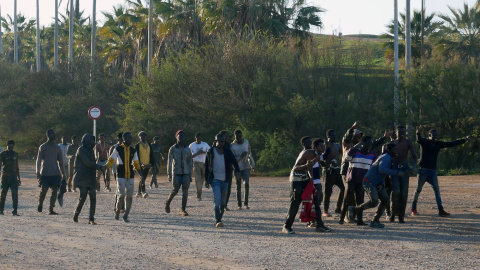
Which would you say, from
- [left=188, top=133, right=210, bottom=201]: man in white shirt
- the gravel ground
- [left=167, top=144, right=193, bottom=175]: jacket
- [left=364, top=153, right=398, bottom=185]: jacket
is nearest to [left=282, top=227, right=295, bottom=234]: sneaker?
the gravel ground

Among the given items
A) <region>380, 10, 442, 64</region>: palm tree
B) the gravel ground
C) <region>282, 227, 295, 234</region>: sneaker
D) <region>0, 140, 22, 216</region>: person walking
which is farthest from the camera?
<region>380, 10, 442, 64</region>: palm tree

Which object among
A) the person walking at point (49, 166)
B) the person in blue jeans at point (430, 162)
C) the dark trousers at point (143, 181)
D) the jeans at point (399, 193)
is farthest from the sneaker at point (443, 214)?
the person walking at point (49, 166)

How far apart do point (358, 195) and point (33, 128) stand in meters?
30.0

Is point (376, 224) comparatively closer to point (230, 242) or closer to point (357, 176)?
point (357, 176)

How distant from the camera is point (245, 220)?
13688 mm

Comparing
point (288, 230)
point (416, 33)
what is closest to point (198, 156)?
point (288, 230)

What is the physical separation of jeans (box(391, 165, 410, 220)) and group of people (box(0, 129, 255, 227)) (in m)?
2.87

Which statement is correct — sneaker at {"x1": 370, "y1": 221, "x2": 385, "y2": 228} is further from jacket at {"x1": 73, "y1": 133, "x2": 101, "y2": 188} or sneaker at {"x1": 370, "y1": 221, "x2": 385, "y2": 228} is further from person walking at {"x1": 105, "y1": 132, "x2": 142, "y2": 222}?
jacket at {"x1": 73, "y1": 133, "x2": 101, "y2": 188}

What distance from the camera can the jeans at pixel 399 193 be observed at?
41.9 ft

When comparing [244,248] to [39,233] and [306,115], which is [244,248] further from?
[306,115]

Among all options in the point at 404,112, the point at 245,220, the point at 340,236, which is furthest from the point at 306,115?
the point at 340,236

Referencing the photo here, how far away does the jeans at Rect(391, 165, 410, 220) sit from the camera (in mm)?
12776

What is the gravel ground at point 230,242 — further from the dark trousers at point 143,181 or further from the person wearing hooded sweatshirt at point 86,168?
the dark trousers at point 143,181

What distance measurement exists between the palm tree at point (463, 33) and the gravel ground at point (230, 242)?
95.8 feet
